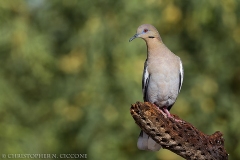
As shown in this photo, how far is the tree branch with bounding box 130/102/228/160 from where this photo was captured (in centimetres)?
488

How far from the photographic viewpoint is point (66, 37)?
39.5ft

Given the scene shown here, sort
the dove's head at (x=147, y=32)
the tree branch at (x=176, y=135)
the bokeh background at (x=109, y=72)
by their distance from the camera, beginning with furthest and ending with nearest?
the bokeh background at (x=109, y=72)
the dove's head at (x=147, y=32)
the tree branch at (x=176, y=135)

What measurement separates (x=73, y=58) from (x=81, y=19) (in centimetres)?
67

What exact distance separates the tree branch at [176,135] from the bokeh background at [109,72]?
14.6 feet

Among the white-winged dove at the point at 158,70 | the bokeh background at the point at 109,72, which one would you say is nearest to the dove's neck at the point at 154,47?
the white-winged dove at the point at 158,70

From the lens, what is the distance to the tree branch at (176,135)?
4879 millimetres

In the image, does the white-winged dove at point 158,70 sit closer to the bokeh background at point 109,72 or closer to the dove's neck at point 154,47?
the dove's neck at point 154,47

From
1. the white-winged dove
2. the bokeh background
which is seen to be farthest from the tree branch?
the bokeh background

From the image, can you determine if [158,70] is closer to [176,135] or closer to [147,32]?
[147,32]

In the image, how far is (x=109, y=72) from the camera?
10.1 metres

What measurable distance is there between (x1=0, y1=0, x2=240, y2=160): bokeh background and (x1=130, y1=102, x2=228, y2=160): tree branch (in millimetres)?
4464

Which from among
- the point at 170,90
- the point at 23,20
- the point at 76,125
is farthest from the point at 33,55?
the point at 170,90

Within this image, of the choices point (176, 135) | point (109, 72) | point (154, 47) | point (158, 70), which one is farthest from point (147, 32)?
point (109, 72)

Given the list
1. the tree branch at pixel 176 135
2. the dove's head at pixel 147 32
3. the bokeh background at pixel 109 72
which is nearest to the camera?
the tree branch at pixel 176 135
